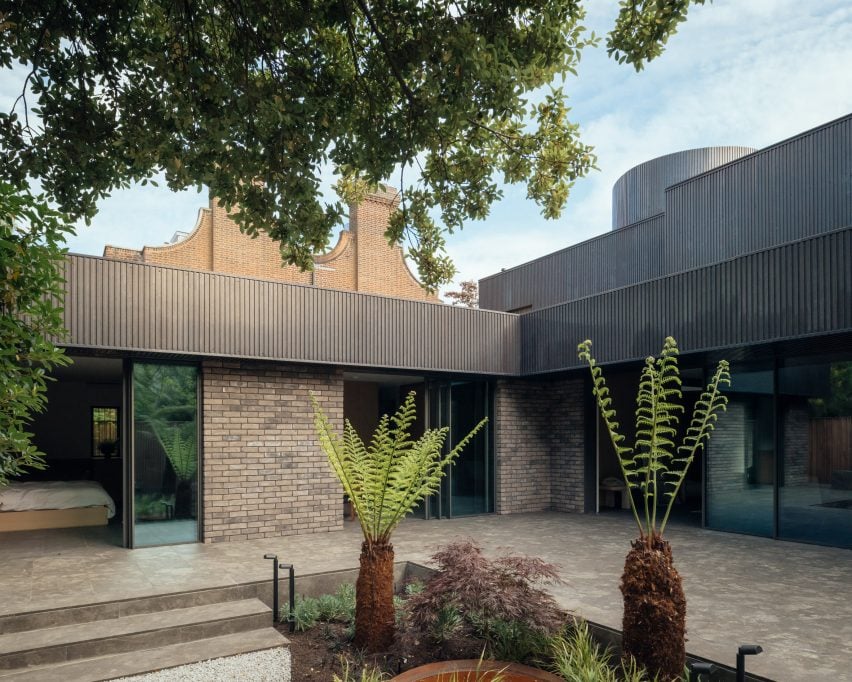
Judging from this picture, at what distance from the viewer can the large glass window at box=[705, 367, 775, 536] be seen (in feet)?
32.1

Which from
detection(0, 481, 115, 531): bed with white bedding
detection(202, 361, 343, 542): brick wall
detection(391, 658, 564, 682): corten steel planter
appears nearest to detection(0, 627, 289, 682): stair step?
detection(391, 658, 564, 682): corten steel planter

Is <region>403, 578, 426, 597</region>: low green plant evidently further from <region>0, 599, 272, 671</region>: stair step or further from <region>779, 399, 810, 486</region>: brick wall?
<region>779, 399, 810, 486</region>: brick wall

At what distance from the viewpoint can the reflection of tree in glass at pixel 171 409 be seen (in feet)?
28.9

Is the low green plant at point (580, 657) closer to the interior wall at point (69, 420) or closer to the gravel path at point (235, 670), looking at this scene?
the gravel path at point (235, 670)

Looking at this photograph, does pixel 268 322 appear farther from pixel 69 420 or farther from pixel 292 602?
pixel 69 420

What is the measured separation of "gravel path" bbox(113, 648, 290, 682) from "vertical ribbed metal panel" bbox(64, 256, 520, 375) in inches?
162

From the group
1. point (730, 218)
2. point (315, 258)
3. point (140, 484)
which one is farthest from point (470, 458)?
point (315, 258)

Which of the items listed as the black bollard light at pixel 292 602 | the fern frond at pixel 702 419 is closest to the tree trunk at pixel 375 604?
the black bollard light at pixel 292 602

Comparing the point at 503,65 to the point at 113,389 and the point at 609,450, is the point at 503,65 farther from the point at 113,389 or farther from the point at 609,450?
the point at 113,389

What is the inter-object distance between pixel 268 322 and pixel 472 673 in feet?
19.5

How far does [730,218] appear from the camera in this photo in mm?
11555

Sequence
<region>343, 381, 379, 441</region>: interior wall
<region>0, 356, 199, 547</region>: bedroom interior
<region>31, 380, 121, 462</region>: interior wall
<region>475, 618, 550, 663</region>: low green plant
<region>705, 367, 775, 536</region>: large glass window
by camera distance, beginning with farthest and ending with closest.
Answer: <region>31, 380, 121, 462</region>: interior wall, <region>343, 381, 379, 441</region>: interior wall, <region>705, 367, 775, 536</region>: large glass window, <region>0, 356, 199, 547</region>: bedroom interior, <region>475, 618, 550, 663</region>: low green plant

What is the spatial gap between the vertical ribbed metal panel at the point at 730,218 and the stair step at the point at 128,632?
7.46 meters

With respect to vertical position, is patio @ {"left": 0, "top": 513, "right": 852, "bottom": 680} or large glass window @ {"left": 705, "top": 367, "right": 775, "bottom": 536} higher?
large glass window @ {"left": 705, "top": 367, "right": 775, "bottom": 536}
